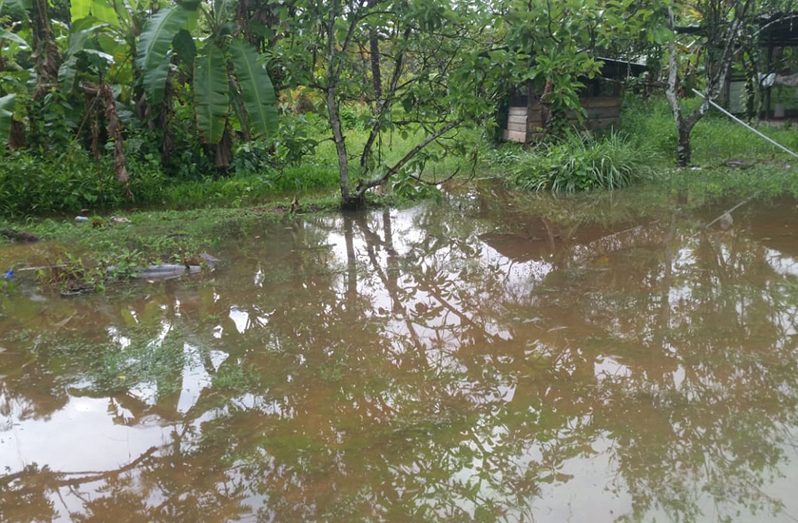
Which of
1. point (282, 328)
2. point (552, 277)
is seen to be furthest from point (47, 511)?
point (552, 277)

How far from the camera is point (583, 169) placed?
27.6ft

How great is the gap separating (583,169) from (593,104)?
→ 323 cm

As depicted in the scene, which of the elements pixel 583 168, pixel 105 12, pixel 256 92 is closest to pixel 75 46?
pixel 105 12

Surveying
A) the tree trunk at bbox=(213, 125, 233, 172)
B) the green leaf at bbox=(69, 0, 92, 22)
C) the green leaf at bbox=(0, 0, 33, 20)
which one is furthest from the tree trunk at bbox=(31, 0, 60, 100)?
the tree trunk at bbox=(213, 125, 233, 172)

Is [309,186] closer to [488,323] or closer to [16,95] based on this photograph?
[16,95]

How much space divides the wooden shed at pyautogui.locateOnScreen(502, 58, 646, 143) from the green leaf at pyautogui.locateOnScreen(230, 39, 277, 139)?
5.08 meters

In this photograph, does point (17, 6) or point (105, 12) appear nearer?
point (17, 6)

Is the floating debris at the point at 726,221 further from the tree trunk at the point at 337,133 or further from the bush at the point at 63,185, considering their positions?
the bush at the point at 63,185

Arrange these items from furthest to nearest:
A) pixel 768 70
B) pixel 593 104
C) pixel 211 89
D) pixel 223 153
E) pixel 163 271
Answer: pixel 768 70, pixel 593 104, pixel 223 153, pixel 211 89, pixel 163 271

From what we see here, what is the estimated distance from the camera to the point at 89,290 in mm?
4562

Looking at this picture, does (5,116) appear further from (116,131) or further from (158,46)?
(158,46)

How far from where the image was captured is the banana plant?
720cm

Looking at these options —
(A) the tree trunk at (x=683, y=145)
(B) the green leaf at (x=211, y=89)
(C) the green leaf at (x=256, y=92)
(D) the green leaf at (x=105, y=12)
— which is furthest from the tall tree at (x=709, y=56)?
(D) the green leaf at (x=105, y=12)

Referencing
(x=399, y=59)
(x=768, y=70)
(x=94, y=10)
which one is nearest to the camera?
(x=399, y=59)
